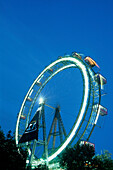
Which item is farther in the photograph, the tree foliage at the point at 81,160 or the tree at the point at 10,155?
the tree foliage at the point at 81,160

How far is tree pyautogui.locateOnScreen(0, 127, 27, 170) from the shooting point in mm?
16625

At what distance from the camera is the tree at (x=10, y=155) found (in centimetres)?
1662

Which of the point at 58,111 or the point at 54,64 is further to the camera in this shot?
the point at 54,64

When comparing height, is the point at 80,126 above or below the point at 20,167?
above

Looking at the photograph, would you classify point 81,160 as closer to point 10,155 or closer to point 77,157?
point 77,157

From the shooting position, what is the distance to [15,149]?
18.3 meters

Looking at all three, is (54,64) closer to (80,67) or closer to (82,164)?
(80,67)

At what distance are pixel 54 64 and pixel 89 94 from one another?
37.9ft

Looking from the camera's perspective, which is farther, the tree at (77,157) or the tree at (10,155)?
the tree at (77,157)

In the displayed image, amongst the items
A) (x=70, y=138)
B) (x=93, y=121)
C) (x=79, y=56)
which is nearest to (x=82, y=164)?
(x=70, y=138)

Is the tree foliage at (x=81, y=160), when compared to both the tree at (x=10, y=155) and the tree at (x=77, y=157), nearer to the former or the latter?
the tree at (x=77, y=157)

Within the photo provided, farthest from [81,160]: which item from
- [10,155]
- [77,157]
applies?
[10,155]

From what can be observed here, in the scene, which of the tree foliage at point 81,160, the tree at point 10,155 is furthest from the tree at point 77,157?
the tree at point 10,155

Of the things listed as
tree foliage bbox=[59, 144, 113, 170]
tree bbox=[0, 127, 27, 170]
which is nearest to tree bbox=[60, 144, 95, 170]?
tree foliage bbox=[59, 144, 113, 170]
